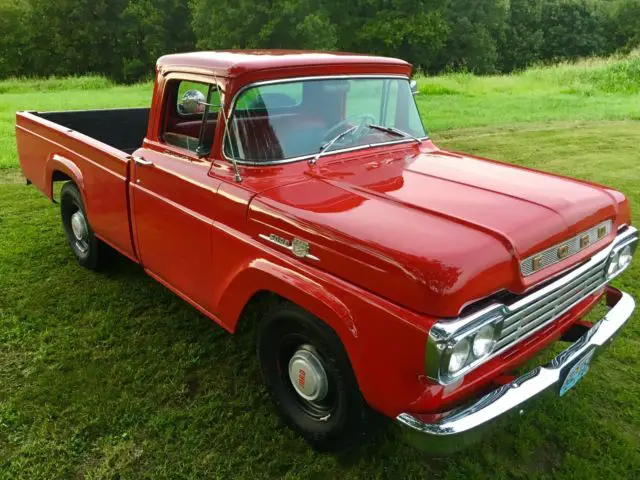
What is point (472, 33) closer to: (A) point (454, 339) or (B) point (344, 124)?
(B) point (344, 124)

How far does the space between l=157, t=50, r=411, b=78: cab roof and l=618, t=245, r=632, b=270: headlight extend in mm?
1743

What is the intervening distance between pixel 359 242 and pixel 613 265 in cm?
156

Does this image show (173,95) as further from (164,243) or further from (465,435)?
(465,435)

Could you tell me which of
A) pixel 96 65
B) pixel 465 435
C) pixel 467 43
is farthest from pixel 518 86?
pixel 96 65

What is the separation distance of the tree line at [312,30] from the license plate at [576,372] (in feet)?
109

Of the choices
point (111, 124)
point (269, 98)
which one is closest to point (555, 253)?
point (269, 98)

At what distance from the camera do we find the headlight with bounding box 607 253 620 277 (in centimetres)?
285

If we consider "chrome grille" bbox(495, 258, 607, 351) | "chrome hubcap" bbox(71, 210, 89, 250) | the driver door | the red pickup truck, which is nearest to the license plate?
the red pickup truck

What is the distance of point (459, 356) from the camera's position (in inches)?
81.7

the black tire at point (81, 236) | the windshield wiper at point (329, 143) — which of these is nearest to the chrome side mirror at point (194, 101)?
the windshield wiper at point (329, 143)

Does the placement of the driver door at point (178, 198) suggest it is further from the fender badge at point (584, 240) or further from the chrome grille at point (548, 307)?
the fender badge at point (584, 240)

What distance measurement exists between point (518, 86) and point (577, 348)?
58.6 ft

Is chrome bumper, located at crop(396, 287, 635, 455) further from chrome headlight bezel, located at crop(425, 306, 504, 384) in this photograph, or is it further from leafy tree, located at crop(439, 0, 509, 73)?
leafy tree, located at crop(439, 0, 509, 73)

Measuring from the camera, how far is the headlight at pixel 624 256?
2936 mm
